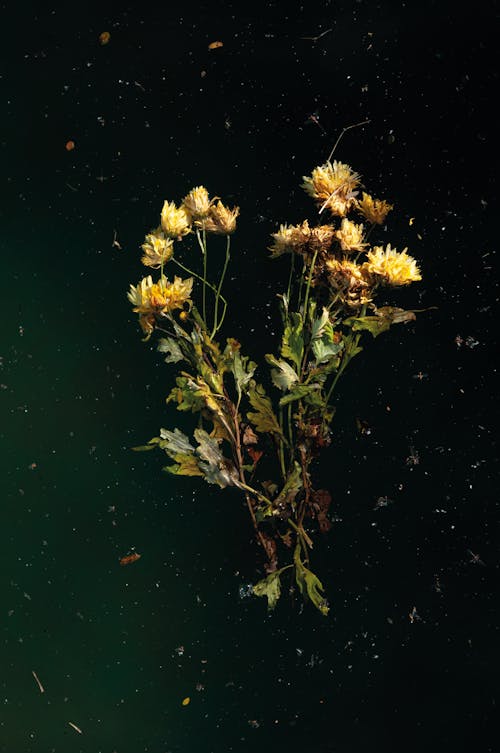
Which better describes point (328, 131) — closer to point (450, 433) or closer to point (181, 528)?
point (450, 433)

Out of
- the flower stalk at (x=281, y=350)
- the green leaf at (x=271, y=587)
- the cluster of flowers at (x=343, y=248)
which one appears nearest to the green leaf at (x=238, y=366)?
the flower stalk at (x=281, y=350)

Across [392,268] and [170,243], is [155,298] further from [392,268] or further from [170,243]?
[392,268]

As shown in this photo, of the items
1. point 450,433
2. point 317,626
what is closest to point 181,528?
point 317,626

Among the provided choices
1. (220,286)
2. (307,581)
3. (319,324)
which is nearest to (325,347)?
(319,324)

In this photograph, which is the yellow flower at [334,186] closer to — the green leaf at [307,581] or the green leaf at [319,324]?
the green leaf at [319,324]

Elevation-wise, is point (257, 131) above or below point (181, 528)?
above

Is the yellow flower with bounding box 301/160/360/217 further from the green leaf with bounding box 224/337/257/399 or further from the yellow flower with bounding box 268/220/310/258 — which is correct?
the green leaf with bounding box 224/337/257/399
